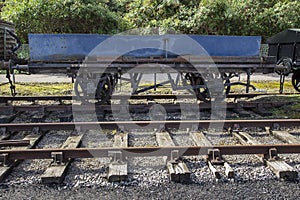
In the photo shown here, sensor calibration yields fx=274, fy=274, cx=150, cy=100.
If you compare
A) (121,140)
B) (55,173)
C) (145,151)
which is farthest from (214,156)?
(55,173)

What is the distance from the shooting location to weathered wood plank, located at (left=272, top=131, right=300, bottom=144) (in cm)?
486

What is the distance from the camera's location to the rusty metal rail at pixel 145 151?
3.95m

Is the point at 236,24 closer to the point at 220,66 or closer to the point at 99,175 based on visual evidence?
the point at 220,66

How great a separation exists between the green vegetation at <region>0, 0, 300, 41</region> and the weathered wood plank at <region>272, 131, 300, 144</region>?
12.2 m

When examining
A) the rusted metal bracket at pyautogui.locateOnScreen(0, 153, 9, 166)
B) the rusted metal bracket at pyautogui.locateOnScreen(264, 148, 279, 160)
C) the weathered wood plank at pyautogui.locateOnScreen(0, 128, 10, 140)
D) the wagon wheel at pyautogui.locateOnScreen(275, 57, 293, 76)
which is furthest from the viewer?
the wagon wheel at pyautogui.locateOnScreen(275, 57, 293, 76)

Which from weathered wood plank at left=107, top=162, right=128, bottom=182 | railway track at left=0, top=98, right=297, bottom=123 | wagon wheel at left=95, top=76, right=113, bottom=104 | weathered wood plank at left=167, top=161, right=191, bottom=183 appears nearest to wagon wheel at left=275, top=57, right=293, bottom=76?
railway track at left=0, top=98, right=297, bottom=123

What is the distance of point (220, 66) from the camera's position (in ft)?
23.3

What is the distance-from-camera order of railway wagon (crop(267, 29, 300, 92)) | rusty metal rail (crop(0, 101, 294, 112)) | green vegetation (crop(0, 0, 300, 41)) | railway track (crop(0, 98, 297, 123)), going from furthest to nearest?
green vegetation (crop(0, 0, 300, 41))
railway wagon (crop(267, 29, 300, 92))
rusty metal rail (crop(0, 101, 294, 112))
railway track (crop(0, 98, 297, 123))

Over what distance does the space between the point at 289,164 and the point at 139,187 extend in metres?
2.31

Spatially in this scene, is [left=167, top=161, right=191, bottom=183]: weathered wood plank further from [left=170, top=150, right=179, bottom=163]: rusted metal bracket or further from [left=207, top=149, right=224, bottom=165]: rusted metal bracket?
[left=207, top=149, right=224, bottom=165]: rusted metal bracket

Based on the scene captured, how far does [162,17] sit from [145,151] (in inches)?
637

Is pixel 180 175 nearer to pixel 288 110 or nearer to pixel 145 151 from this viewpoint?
pixel 145 151

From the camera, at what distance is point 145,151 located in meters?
4.14

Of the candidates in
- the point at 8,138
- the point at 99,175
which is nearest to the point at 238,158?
the point at 99,175
